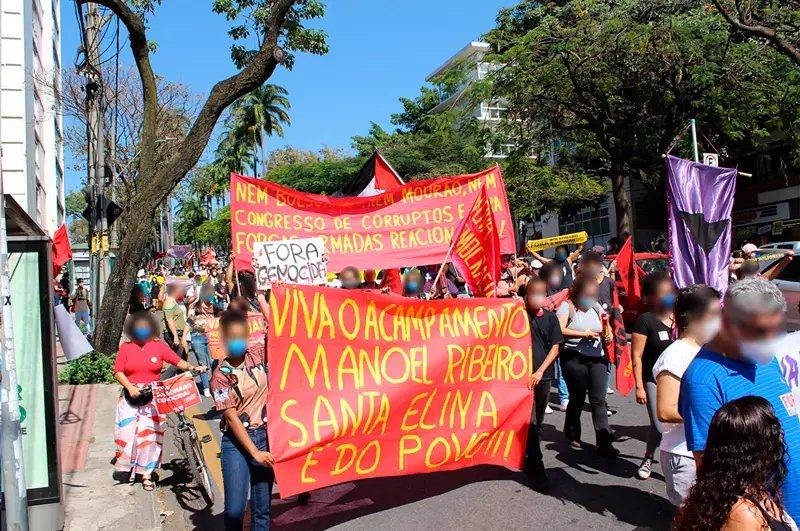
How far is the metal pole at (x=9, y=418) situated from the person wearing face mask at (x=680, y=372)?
3604 millimetres

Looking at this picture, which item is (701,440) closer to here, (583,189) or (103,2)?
(103,2)

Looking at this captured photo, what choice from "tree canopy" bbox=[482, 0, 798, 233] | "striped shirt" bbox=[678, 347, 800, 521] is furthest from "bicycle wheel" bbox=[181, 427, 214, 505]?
"tree canopy" bbox=[482, 0, 798, 233]

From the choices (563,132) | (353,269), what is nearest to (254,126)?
(563,132)

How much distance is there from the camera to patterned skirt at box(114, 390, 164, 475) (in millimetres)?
6566

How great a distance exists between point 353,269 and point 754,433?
5.72 meters

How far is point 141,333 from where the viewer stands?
259 inches

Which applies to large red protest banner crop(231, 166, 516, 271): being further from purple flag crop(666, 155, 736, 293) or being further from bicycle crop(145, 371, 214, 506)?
bicycle crop(145, 371, 214, 506)

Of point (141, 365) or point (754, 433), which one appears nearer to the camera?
point (754, 433)

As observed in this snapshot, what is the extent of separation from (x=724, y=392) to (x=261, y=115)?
174 feet

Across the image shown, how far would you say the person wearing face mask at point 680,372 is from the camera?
3826 mm

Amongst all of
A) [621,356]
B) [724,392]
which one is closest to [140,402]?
[621,356]

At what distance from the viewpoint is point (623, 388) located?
7.21 meters

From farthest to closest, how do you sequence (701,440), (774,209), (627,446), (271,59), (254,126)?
(254,126) < (774,209) < (271,59) < (627,446) < (701,440)

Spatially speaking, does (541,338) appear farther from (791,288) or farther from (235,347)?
(791,288)
